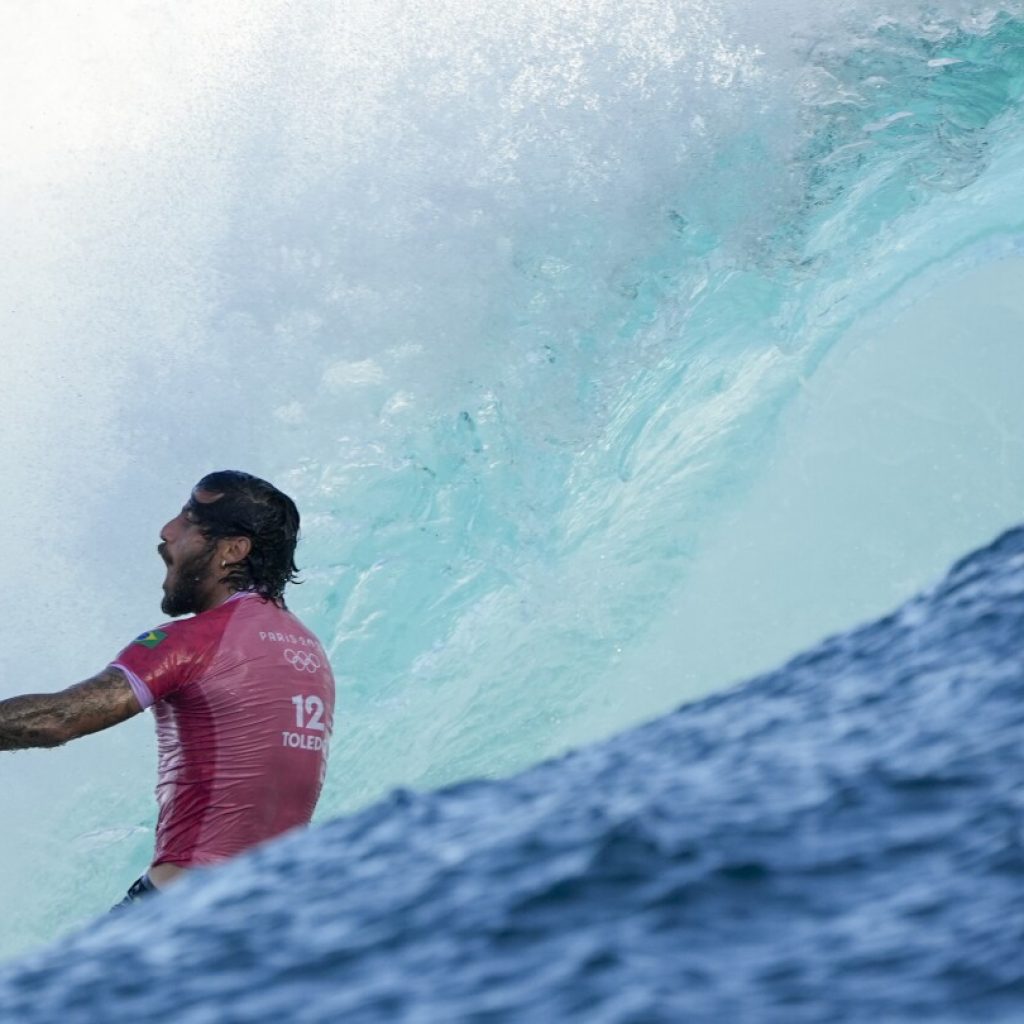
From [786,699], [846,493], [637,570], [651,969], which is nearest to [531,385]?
[637,570]

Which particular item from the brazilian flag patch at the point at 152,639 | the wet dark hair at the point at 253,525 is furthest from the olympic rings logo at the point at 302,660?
the brazilian flag patch at the point at 152,639

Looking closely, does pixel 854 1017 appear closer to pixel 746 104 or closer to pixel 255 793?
pixel 255 793

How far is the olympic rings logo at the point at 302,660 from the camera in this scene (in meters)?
2.76

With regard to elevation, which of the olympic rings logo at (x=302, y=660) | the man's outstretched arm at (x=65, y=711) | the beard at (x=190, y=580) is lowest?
the man's outstretched arm at (x=65, y=711)

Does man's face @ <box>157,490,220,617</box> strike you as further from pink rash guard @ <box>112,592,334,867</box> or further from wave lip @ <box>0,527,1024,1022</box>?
wave lip @ <box>0,527,1024,1022</box>

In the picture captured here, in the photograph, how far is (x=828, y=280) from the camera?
7746mm

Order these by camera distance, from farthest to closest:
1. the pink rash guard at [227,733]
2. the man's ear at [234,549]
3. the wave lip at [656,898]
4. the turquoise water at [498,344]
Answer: the turquoise water at [498,344] < the man's ear at [234,549] < the pink rash guard at [227,733] < the wave lip at [656,898]

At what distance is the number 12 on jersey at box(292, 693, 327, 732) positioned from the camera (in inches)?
108

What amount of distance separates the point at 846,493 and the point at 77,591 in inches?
145

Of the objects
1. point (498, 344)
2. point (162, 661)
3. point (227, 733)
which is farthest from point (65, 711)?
point (498, 344)

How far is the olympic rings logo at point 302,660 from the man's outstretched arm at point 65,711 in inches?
11.6

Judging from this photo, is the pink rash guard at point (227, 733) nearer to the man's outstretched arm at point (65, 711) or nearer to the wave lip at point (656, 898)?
the man's outstretched arm at point (65, 711)

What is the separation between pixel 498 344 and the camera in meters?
7.42

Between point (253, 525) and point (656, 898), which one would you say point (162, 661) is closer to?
point (253, 525)
